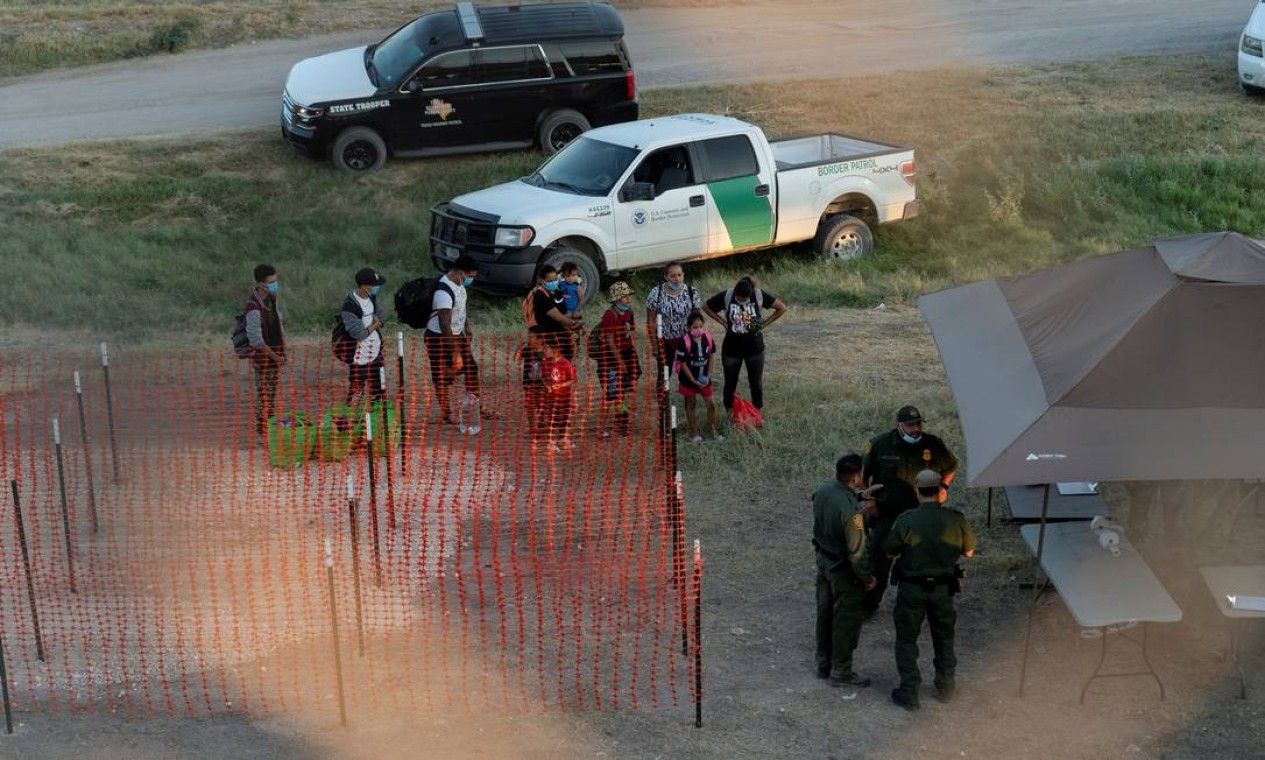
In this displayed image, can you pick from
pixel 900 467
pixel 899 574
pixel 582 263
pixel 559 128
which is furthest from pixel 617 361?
pixel 559 128

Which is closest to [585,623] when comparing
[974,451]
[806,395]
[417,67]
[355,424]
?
[974,451]

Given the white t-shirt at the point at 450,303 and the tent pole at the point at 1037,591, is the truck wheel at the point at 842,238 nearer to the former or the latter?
Answer: the white t-shirt at the point at 450,303

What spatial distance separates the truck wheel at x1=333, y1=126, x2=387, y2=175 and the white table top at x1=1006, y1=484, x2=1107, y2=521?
11295 millimetres

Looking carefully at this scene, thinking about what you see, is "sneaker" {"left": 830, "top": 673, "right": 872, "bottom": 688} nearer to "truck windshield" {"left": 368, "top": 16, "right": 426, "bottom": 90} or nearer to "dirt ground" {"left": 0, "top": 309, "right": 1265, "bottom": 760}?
"dirt ground" {"left": 0, "top": 309, "right": 1265, "bottom": 760}

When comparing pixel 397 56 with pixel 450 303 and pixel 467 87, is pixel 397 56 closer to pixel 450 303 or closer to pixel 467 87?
pixel 467 87

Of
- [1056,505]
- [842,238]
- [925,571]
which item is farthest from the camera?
[842,238]

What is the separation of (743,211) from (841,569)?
8.94 meters

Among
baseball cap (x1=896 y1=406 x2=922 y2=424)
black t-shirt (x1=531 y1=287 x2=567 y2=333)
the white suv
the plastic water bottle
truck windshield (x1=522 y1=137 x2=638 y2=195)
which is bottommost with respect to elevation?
the plastic water bottle

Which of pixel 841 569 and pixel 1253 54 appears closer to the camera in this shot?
pixel 841 569

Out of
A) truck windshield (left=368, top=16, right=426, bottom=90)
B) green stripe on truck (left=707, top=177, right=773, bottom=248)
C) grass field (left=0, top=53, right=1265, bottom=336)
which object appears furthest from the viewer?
truck windshield (left=368, top=16, right=426, bottom=90)

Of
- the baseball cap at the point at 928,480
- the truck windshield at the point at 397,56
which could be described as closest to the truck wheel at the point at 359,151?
the truck windshield at the point at 397,56

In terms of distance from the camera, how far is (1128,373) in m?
8.55

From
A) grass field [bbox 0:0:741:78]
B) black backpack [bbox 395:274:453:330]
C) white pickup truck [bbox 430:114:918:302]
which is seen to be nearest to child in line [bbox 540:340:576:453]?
black backpack [bbox 395:274:453:330]

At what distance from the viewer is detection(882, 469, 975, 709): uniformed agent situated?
26.8 ft
